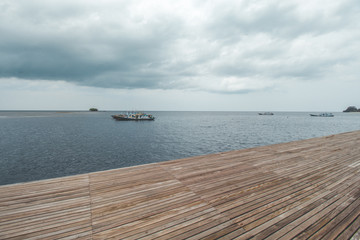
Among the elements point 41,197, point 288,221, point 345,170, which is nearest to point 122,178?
point 41,197

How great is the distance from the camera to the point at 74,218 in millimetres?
3381

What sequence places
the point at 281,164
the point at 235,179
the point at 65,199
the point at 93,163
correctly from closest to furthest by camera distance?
the point at 65,199
the point at 235,179
the point at 281,164
the point at 93,163

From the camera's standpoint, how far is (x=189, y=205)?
385 centimetres

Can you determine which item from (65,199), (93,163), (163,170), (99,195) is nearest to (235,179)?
(163,170)

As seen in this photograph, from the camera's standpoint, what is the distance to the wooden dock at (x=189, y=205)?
120 inches

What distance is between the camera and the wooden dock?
10.0 feet

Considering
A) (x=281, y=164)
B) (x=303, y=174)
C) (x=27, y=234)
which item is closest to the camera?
(x=27, y=234)

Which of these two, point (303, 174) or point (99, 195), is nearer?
point (99, 195)

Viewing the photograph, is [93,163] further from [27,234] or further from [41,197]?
[27,234]

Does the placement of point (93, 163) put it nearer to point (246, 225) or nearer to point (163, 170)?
point (163, 170)

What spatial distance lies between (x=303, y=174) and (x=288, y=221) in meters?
3.18

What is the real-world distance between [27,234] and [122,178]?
2.55 meters

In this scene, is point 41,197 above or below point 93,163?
above

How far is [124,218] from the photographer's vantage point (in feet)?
11.1
